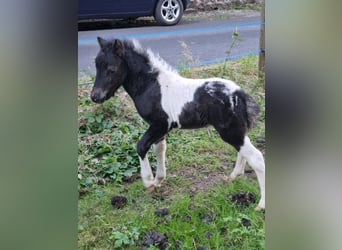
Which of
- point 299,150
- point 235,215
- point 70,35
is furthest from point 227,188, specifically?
point 70,35

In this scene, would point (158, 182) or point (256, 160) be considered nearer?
point (256, 160)

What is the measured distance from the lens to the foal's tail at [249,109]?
3.06 metres

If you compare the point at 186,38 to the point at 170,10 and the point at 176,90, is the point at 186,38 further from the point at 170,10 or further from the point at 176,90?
the point at 176,90

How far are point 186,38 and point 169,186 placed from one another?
2.76ft

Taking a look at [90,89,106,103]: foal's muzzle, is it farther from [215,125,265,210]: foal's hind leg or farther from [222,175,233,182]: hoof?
[222,175,233,182]: hoof

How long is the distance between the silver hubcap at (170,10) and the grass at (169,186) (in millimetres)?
325

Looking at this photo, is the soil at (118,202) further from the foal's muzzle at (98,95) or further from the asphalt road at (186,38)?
the asphalt road at (186,38)

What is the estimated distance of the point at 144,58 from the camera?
3.13 meters

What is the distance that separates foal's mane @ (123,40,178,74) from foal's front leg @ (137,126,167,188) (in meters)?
0.33

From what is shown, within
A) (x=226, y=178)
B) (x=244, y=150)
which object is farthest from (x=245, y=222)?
(x=244, y=150)

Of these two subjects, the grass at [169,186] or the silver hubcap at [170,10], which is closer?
the grass at [169,186]

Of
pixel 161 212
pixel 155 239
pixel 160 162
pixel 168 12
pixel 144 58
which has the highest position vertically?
pixel 168 12

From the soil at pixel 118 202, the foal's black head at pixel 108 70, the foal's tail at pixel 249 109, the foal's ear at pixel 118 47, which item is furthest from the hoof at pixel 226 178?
the foal's ear at pixel 118 47

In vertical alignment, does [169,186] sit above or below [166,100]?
below
